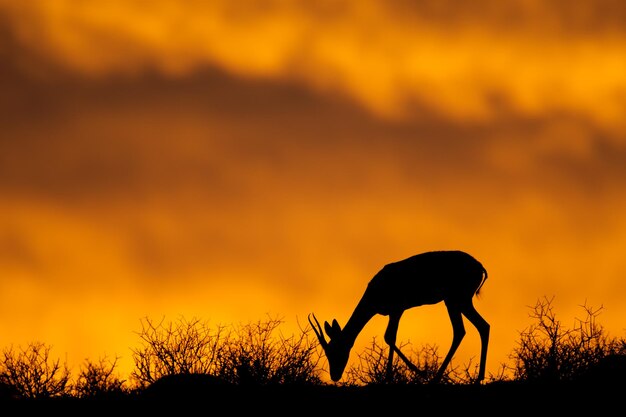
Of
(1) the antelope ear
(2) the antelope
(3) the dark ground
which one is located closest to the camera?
(3) the dark ground

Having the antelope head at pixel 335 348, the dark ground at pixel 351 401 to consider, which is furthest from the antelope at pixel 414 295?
the dark ground at pixel 351 401

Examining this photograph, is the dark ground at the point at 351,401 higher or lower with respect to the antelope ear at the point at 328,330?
lower

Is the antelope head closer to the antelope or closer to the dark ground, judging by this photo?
the antelope

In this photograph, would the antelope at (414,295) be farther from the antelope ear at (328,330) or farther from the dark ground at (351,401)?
the dark ground at (351,401)

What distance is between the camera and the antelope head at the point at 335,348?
2517cm

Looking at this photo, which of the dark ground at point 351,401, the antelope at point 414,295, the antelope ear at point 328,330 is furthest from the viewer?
the antelope ear at point 328,330

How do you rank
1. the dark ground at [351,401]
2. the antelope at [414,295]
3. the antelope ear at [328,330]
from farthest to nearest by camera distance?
the antelope ear at [328,330], the antelope at [414,295], the dark ground at [351,401]

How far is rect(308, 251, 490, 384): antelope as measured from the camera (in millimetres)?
24000

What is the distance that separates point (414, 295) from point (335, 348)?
7.88ft

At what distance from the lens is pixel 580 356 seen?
20531 millimetres

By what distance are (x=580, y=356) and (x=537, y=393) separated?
87.4 inches

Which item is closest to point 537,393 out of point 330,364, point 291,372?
point 291,372

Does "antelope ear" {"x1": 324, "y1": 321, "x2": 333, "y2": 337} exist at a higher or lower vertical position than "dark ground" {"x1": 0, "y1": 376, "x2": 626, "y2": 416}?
higher

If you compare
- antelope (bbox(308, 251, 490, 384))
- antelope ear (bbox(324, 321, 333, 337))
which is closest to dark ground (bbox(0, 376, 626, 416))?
antelope (bbox(308, 251, 490, 384))
